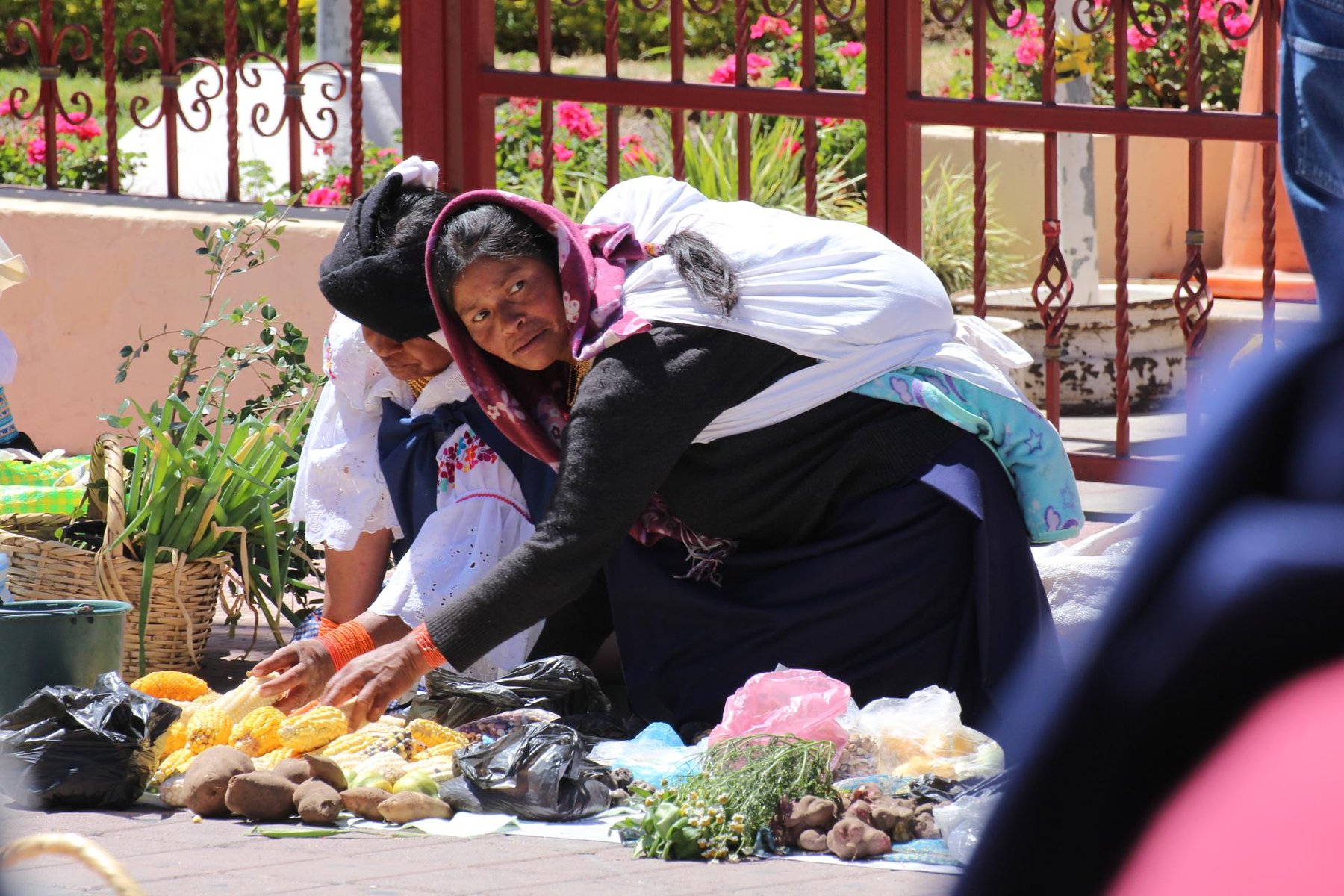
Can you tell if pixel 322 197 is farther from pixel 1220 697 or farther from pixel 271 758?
pixel 1220 697

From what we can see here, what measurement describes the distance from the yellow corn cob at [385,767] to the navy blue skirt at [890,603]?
0.61 meters

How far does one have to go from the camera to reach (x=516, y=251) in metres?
3.26

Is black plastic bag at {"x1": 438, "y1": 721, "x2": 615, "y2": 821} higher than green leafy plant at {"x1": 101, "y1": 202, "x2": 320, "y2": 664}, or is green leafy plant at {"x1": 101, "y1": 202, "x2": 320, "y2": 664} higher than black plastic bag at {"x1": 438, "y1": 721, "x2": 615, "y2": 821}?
green leafy plant at {"x1": 101, "y1": 202, "x2": 320, "y2": 664}

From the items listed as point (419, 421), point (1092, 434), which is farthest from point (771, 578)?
point (1092, 434)

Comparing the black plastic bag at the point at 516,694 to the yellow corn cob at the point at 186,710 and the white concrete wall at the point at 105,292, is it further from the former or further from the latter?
the white concrete wall at the point at 105,292

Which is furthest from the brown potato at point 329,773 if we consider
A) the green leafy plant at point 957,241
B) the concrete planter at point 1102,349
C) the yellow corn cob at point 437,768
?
the green leafy plant at point 957,241

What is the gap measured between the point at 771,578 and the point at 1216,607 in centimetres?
281

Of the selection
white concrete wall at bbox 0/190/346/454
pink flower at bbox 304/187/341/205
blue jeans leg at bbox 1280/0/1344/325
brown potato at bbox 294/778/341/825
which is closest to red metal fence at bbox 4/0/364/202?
white concrete wall at bbox 0/190/346/454

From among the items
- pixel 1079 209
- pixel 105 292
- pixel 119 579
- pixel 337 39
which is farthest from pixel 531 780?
pixel 337 39

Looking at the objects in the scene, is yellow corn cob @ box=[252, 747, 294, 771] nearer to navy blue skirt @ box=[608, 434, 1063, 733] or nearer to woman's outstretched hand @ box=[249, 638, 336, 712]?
woman's outstretched hand @ box=[249, 638, 336, 712]

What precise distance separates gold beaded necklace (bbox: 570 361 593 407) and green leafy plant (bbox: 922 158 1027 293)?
5.60 metres

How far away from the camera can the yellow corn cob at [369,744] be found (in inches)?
127

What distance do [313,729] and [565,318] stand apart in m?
0.90

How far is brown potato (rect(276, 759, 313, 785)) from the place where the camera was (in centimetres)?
305
